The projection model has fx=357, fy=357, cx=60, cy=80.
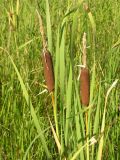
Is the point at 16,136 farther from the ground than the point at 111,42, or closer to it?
closer to it

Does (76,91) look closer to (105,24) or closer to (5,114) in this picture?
(5,114)

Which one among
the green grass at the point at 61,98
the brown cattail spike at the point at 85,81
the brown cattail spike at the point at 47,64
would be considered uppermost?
the brown cattail spike at the point at 47,64

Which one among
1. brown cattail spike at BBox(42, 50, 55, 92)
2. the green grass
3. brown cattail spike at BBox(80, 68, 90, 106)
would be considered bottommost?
the green grass

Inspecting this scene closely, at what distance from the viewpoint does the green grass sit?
2.56 feet

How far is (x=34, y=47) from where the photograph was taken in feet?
6.73

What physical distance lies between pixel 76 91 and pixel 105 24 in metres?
1.80

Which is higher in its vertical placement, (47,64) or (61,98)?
(47,64)

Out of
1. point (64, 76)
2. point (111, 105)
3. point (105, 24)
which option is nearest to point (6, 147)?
point (111, 105)

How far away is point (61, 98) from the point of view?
81 centimetres

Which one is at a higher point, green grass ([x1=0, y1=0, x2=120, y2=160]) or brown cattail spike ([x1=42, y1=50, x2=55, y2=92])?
brown cattail spike ([x1=42, y1=50, x2=55, y2=92])

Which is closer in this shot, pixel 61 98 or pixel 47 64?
pixel 47 64

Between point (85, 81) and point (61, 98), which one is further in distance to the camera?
point (61, 98)

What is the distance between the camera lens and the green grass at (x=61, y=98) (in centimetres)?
78

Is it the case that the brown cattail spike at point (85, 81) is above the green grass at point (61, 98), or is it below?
above
